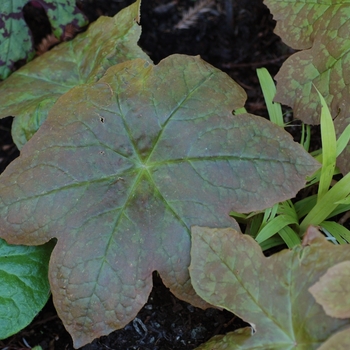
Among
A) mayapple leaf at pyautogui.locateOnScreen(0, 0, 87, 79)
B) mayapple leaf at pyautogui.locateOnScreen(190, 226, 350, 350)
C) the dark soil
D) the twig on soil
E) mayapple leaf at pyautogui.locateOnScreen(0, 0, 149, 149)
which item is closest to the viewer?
mayapple leaf at pyautogui.locateOnScreen(190, 226, 350, 350)

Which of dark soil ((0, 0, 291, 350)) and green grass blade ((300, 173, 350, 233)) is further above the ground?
dark soil ((0, 0, 291, 350))

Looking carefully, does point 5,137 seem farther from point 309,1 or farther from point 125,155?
point 309,1

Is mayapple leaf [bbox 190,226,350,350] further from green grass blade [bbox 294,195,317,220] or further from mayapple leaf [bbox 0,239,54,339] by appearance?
mayapple leaf [bbox 0,239,54,339]

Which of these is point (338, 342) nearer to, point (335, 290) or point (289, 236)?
point (335, 290)

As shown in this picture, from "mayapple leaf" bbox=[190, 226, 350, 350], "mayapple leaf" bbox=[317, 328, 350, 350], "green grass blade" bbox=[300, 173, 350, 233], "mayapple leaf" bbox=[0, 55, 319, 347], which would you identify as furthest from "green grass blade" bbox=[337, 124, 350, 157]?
"mayapple leaf" bbox=[317, 328, 350, 350]

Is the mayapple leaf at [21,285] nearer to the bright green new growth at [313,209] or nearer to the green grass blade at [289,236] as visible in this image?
the bright green new growth at [313,209]

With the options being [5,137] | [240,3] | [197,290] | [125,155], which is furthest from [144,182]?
[240,3]

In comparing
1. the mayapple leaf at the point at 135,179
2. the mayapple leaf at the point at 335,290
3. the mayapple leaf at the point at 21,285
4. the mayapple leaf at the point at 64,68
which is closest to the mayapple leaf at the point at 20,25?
the mayapple leaf at the point at 64,68
